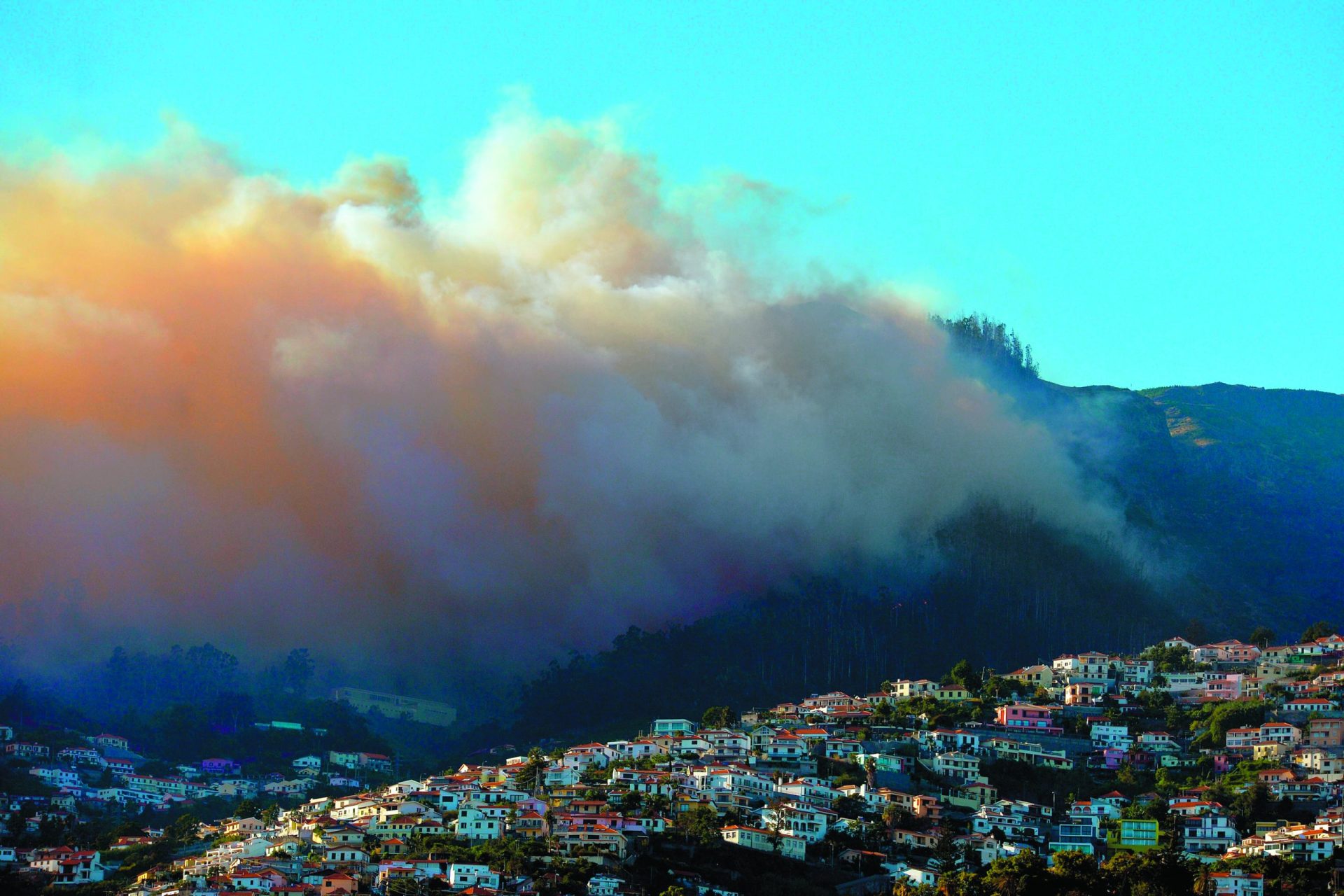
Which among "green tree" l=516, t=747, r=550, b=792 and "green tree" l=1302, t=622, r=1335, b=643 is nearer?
"green tree" l=516, t=747, r=550, b=792

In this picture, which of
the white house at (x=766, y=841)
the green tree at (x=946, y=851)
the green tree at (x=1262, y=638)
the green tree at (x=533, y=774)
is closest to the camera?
the green tree at (x=946, y=851)

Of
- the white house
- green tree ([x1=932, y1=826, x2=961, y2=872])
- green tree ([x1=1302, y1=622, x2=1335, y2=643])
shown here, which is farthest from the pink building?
the white house

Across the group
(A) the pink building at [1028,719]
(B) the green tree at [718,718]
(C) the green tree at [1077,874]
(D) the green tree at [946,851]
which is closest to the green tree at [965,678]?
(A) the pink building at [1028,719]

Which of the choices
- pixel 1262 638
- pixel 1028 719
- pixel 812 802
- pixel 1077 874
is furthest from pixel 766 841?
pixel 1262 638

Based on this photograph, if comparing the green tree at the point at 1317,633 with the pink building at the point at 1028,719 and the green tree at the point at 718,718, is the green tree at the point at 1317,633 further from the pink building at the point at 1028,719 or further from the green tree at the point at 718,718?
the green tree at the point at 718,718

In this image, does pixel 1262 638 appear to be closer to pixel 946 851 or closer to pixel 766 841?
pixel 946 851

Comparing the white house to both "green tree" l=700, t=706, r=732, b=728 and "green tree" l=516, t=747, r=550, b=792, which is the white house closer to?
"green tree" l=516, t=747, r=550, b=792
